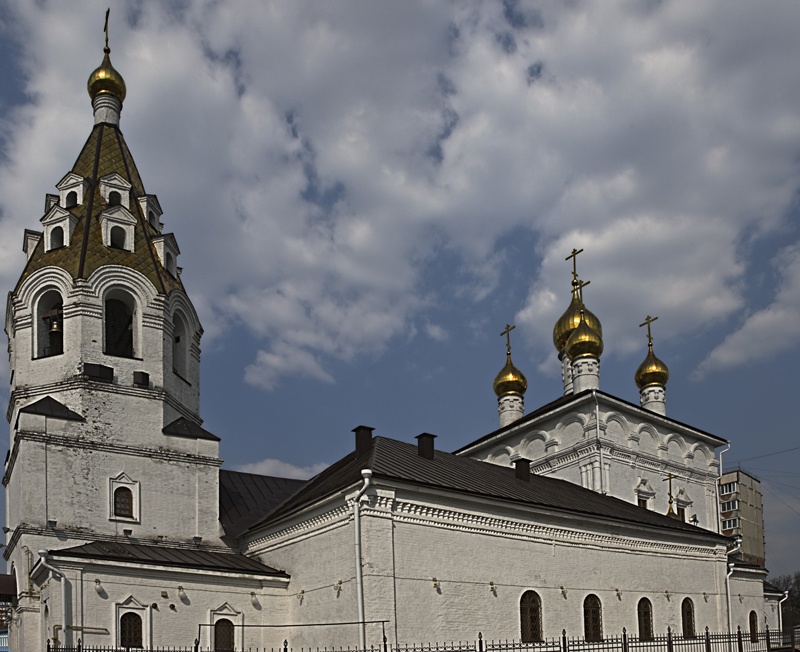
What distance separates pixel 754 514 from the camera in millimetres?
71750

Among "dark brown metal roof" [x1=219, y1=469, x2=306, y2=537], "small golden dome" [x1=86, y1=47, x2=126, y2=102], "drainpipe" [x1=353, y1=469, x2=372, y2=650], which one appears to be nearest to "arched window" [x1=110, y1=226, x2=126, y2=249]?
"small golden dome" [x1=86, y1=47, x2=126, y2=102]

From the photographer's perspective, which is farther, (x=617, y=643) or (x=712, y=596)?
(x=712, y=596)

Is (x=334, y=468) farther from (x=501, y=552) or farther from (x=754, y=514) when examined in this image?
(x=754, y=514)

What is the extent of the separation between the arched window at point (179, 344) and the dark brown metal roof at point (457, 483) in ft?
13.7

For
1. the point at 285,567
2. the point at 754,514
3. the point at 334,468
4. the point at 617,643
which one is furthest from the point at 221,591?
the point at 754,514

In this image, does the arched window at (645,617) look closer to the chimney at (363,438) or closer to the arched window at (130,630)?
the chimney at (363,438)

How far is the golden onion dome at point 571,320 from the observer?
1275 inches

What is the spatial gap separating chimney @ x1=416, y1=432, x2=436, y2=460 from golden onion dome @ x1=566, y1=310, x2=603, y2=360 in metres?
11.4

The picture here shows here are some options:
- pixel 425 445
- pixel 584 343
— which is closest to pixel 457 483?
pixel 425 445

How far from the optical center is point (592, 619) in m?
20.3

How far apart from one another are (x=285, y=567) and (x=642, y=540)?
8878mm

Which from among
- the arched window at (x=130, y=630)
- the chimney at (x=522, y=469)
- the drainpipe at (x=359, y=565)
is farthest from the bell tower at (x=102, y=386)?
the chimney at (x=522, y=469)

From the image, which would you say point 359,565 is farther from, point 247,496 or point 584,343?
point 584,343

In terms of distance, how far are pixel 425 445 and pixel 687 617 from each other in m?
8.42
